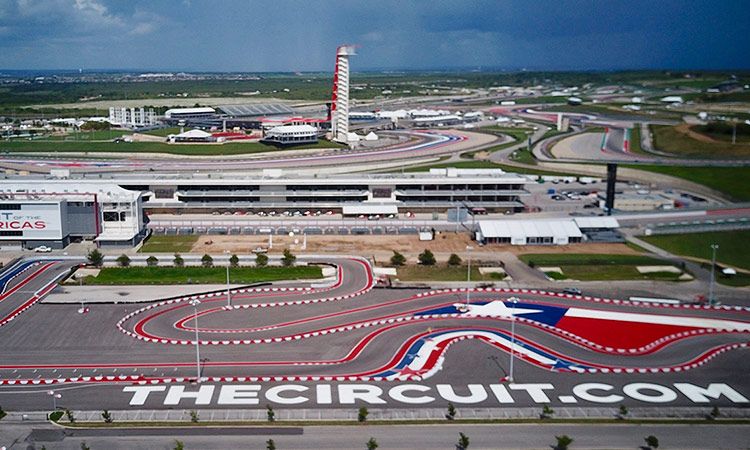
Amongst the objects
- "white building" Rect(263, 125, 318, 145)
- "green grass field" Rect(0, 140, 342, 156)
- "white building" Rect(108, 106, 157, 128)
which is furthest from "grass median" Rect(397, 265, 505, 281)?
"white building" Rect(108, 106, 157, 128)

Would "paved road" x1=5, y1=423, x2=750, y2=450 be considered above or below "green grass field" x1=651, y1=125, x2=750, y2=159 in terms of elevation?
below

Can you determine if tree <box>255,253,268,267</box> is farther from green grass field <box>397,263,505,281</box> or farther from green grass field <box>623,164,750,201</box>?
green grass field <box>623,164,750,201</box>

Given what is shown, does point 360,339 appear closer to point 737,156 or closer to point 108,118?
point 737,156

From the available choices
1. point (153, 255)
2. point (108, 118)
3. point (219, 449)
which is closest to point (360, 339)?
point (219, 449)

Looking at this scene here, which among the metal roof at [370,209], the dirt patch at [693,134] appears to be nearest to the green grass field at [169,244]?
the metal roof at [370,209]

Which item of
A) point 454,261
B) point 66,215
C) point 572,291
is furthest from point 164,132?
point 572,291
